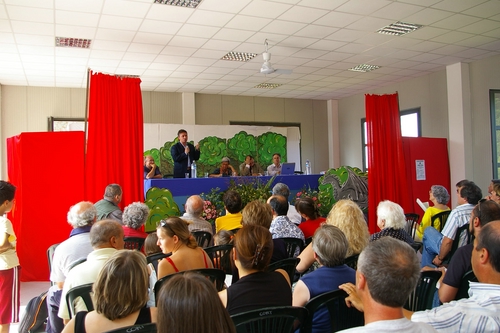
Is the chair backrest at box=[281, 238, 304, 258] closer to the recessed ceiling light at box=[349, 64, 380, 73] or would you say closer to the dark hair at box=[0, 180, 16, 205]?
the dark hair at box=[0, 180, 16, 205]

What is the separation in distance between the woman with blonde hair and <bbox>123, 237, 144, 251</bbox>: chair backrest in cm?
141

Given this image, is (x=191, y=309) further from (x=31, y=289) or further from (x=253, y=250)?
(x=31, y=289)

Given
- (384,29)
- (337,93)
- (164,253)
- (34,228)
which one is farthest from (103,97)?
(337,93)

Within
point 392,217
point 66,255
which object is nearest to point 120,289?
point 66,255

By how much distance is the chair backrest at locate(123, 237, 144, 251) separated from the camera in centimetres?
338

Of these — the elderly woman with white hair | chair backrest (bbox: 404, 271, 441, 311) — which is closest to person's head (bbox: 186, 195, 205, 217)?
the elderly woman with white hair

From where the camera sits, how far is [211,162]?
10.3 metres

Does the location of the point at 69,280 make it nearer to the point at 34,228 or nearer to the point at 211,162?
the point at 34,228

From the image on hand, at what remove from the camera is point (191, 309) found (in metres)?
1.04

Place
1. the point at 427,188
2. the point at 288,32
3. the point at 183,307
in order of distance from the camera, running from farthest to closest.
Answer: the point at 427,188, the point at 288,32, the point at 183,307

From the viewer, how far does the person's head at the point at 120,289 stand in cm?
152

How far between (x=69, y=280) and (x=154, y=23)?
4.31m

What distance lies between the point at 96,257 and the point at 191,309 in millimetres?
1407

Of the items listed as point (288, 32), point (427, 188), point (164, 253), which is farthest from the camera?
point (427, 188)
